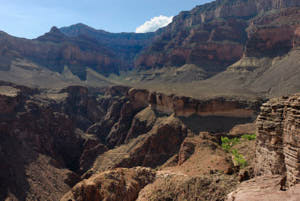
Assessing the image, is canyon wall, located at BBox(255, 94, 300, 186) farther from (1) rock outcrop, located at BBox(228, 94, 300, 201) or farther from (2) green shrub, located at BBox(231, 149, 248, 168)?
(2) green shrub, located at BBox(231, 149, 248, 168)

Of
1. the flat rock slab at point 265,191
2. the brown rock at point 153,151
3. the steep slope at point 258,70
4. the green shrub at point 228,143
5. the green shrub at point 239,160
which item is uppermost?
the steep slope at point 258,70

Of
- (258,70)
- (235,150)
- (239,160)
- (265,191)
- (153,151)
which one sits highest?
(258,70)

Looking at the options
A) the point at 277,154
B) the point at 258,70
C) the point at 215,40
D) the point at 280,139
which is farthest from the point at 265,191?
the point at 215,40

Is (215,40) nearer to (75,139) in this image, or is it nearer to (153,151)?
(75,139)

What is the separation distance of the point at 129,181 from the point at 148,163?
26589mm

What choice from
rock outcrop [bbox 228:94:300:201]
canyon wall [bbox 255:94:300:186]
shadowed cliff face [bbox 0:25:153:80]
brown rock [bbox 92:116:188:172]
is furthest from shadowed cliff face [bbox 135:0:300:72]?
rock outcrop [bbox 228:94:300:201]

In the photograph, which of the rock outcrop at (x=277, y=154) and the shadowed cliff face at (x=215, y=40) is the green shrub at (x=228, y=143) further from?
the shadowed cliff face at (x=215, y=40)

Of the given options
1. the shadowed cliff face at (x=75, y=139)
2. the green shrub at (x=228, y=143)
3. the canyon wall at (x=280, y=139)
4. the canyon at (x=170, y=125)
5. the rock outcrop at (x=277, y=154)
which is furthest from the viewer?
the shadowed cliff face at (x=75, y=139)

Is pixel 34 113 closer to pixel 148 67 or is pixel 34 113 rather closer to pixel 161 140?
pixel 161 140

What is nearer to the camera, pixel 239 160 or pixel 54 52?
pixel 239 160

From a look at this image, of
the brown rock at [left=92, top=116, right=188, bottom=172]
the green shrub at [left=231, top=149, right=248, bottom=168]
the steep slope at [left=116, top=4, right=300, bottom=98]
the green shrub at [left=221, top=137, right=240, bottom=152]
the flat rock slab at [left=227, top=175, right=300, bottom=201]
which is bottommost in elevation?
the brown rock at [left=92, top=116, right=188, bottom=172]

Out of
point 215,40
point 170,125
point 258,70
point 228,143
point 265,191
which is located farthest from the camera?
point 215,40

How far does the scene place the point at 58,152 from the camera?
190 feet

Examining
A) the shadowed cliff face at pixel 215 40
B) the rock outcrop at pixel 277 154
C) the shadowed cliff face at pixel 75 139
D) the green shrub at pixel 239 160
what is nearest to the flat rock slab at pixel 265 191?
the rock outcrop at pixel 277 154
